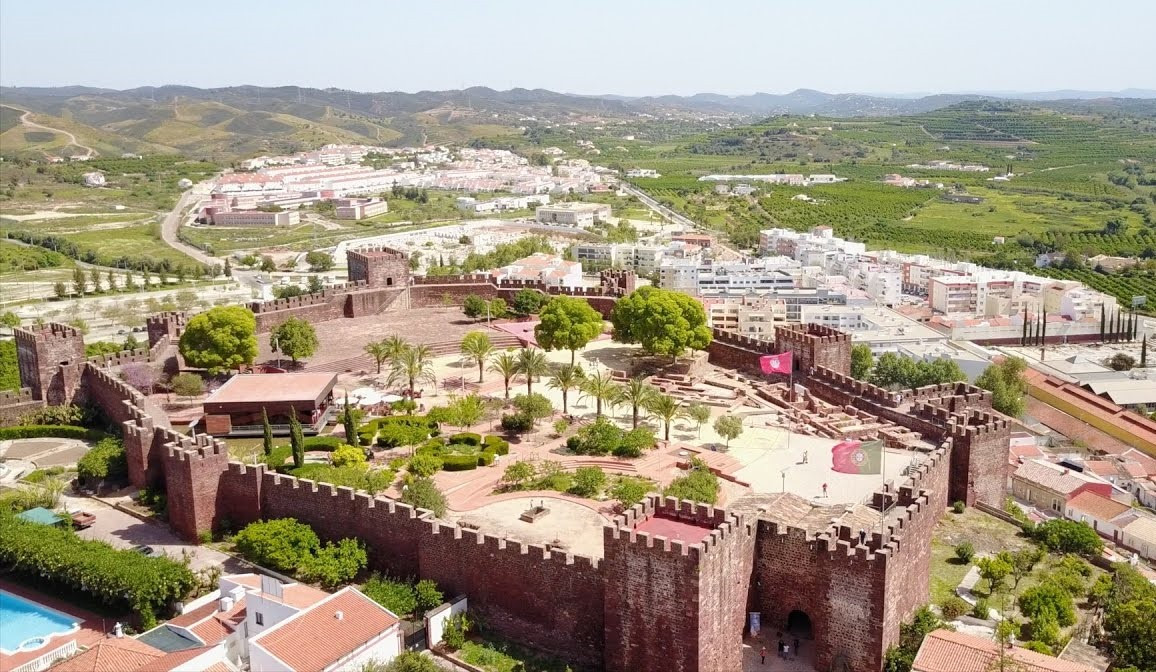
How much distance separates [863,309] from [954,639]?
68.2 metres

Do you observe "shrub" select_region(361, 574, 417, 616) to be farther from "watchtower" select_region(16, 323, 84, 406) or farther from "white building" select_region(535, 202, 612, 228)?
"white building" select_region(535, 202, 612, 228)

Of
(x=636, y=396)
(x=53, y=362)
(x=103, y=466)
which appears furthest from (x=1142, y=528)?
(x=53, y=362)

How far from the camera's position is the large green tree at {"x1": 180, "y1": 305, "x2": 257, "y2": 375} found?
35.7m

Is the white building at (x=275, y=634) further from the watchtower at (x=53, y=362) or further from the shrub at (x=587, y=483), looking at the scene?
the watchtower at (x=53, y=362)

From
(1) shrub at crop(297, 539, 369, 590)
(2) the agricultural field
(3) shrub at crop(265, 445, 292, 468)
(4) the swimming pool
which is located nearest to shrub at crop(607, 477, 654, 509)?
(1) shrub at crop(297, 539, 369, 590)

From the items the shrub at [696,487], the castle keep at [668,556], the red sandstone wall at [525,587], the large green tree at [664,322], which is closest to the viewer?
the castle keep at [668,556]

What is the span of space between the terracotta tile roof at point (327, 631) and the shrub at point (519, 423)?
40.2ft

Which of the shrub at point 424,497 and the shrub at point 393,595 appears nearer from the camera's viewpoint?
the shrub at point 393,595

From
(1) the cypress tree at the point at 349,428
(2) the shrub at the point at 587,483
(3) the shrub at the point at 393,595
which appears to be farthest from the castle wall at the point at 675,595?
(1) the cypress tree at the point at 349,428

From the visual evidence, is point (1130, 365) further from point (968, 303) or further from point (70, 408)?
point (70, 408)

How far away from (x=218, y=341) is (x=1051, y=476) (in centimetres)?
2939

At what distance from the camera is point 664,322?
125 feet

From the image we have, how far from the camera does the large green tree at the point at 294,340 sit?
1484 inches

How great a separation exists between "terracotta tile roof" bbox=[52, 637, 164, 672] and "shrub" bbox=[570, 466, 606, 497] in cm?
1087
